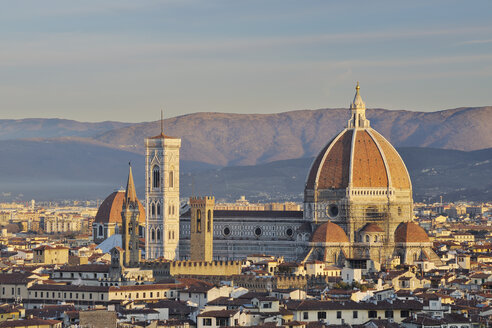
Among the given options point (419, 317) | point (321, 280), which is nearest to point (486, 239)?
point (321, 280)

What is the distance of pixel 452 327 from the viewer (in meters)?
64.0

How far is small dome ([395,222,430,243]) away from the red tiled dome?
3.88 meters

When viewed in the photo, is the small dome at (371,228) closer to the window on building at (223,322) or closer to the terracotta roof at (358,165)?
the terracotta roof at (358,165)

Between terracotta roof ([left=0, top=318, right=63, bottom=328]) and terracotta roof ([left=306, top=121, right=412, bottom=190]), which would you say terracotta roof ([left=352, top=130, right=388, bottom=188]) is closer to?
terracotta roof ([left=306, top=121, right=412, bottom=190])

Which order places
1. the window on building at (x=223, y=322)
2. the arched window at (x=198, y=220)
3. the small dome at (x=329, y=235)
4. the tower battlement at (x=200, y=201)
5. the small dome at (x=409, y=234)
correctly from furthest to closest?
1. the tower battlement at (x=200, y=201)
2. the arched window at (x=198, y=220)
3. the small dome at (x=409, y=234)
4. the small dome at (x=329, y=235)
5. the window on building at (x=223, y=322)

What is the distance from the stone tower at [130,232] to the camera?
110438 mm

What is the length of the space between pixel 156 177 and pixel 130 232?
45.0 ft

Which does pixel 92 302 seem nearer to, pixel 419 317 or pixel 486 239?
pixel 419 317

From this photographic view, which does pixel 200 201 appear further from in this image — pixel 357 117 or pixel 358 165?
pixel 357 117

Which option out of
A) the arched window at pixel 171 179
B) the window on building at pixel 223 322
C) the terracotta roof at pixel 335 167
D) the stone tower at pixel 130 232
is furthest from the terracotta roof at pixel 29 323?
the arched window at pixel 171 179

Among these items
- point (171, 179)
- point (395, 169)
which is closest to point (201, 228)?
point (171, 179)

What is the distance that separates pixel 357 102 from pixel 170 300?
5366 centimetres

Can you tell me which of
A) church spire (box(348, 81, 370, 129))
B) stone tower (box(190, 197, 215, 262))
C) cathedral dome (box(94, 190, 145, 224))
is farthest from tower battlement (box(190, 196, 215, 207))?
cathedral dome (box(94, 190, 145, 224))

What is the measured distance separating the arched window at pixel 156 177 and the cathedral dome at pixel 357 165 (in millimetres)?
11813
